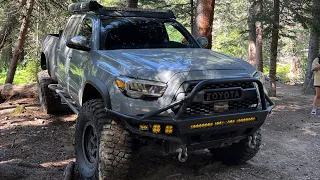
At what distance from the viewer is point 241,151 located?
210 inches

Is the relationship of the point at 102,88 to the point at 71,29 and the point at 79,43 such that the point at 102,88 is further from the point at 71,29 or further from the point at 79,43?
the point at 71,29

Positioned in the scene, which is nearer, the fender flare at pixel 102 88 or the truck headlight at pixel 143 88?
the truck headlight at pixel 143 88

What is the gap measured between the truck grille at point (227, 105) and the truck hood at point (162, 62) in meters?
0.23

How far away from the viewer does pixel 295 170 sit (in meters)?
5.57

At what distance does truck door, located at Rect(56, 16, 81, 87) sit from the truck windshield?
126cm

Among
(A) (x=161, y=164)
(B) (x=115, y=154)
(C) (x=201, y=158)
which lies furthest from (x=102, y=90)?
(C) (x=201, y=158)

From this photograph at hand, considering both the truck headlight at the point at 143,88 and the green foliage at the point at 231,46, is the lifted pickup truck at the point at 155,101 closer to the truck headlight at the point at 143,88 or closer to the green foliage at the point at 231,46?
the truck headlight at the point at 143,88

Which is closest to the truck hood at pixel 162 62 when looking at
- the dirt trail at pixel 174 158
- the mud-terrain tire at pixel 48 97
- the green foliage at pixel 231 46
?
the dirt trail at pixel 174 158

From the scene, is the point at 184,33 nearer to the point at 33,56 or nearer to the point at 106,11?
the point at 106,11

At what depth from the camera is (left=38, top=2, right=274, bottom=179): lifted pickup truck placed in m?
3.89

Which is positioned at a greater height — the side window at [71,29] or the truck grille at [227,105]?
the side window at [71,29]

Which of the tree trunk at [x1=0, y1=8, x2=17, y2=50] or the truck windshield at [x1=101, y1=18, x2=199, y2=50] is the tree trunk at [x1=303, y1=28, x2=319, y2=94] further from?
the tree trunk at [x1=0, y1=8, x2=17, y2=50]

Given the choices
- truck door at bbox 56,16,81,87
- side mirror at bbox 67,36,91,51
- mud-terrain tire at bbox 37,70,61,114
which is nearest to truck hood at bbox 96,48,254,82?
side mirror at bbox 67,36,91,51

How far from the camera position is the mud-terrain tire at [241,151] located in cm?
515
